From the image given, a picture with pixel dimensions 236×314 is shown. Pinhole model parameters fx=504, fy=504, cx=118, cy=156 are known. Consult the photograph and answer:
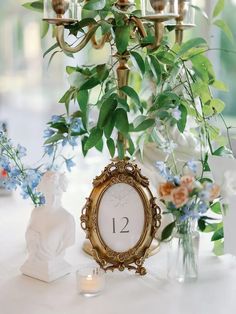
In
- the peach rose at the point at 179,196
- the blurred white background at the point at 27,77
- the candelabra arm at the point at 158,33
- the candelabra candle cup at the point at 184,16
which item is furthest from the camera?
the blurred white background at the point at 27,77

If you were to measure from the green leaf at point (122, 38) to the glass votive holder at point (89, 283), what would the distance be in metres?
0.48

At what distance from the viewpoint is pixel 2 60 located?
13.5ft

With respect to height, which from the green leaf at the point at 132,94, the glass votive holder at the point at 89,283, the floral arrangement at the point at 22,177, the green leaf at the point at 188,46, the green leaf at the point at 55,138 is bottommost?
the glass votive holder at the point at 89,283

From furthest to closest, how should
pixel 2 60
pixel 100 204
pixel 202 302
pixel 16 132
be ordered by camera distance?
pixel 2 60 < pixel 16 132 < pixel 100 204 < pixel 202 302

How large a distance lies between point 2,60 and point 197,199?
11.1ft

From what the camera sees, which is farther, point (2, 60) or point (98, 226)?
point (2, 60)

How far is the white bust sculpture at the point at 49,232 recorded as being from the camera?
109cm

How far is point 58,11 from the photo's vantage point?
111 centimetres

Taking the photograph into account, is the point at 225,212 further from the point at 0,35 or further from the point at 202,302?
the point at 0,35

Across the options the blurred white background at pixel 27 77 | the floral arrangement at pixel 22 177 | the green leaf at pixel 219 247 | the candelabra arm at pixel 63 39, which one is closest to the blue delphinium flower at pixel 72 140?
the floral arrangement at pixel 22 177

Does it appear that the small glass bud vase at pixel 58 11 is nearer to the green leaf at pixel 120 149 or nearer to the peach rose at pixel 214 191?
the green leaf at pixel 120 149

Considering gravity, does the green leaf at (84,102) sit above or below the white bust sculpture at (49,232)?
above

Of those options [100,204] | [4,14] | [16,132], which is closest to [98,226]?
[100,204]

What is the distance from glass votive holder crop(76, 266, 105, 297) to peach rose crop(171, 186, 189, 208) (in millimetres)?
235
